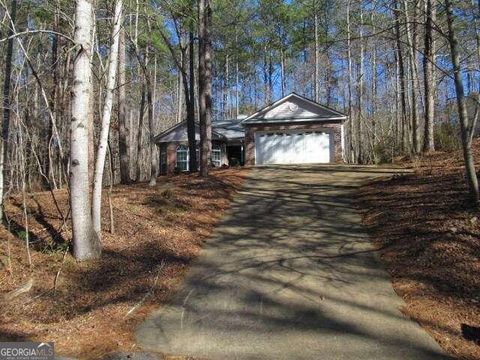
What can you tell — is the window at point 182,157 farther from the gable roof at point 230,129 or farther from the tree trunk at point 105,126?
the tree trunk at point 105,126

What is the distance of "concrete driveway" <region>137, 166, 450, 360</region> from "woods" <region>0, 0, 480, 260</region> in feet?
7.69

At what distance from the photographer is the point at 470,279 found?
6883 millimetres

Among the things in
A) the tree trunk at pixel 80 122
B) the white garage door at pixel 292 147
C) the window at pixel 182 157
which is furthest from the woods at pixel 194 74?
the white garage door at pixel 292 147

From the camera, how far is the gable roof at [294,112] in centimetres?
2411

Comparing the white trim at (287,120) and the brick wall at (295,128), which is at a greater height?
the white trim at (287,120)

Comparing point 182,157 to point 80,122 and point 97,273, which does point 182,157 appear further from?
point 97,273

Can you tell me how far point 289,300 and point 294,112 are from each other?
743 inches

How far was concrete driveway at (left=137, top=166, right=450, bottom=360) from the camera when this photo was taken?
530 cm

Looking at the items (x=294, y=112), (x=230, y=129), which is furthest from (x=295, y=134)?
(x=230, y=129)

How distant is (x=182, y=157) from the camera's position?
29.5 meters

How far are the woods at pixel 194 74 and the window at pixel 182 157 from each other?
4.66ft

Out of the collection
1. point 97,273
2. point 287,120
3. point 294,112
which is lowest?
point 97,273

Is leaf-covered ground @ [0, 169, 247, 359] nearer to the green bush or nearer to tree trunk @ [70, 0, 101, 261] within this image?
tree trunk @ [70, 0, 101, 261]

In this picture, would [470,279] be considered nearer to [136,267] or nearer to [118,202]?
[136,267]
